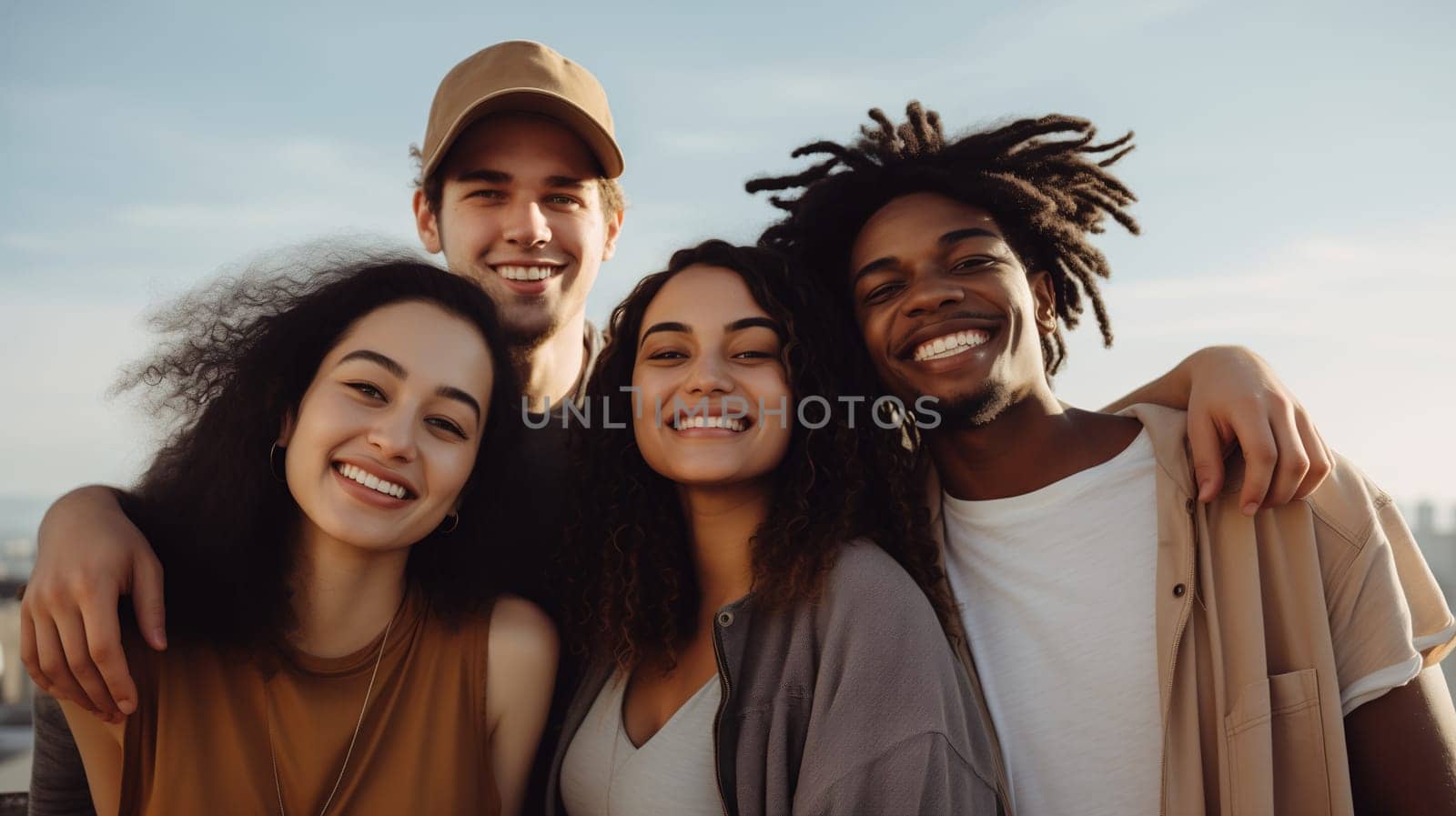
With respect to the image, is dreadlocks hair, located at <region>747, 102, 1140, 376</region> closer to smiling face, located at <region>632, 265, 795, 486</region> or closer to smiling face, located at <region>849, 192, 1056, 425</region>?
smiling face, located at <region>849, 192, 1056, 425</region>

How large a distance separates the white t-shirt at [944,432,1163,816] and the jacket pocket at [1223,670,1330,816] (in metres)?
0.22

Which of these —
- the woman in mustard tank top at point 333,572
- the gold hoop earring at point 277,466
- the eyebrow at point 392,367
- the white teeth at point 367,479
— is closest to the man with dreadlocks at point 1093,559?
the eyebrow at point 392,367

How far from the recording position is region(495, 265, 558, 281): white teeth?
4664mm

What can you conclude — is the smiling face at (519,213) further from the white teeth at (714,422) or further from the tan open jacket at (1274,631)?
the tan open jacket at (1274,631)

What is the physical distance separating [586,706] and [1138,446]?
202 centimetres

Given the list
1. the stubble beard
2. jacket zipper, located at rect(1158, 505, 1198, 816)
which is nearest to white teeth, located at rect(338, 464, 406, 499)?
the stubble beard

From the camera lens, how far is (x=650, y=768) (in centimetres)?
289

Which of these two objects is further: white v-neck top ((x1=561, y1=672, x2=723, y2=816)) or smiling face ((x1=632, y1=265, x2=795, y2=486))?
smiling face ((x1=632, y1=265, x2=795, y2=486))

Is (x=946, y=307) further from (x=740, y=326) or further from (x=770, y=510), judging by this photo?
(x=770, y=510)

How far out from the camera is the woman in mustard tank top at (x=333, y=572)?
9.37ft

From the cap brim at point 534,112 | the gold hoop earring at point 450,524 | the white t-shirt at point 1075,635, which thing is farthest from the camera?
the cap brim at point 534,112

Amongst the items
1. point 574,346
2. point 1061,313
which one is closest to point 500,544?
point 574,346

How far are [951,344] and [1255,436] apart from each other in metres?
0.97

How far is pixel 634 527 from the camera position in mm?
3385
